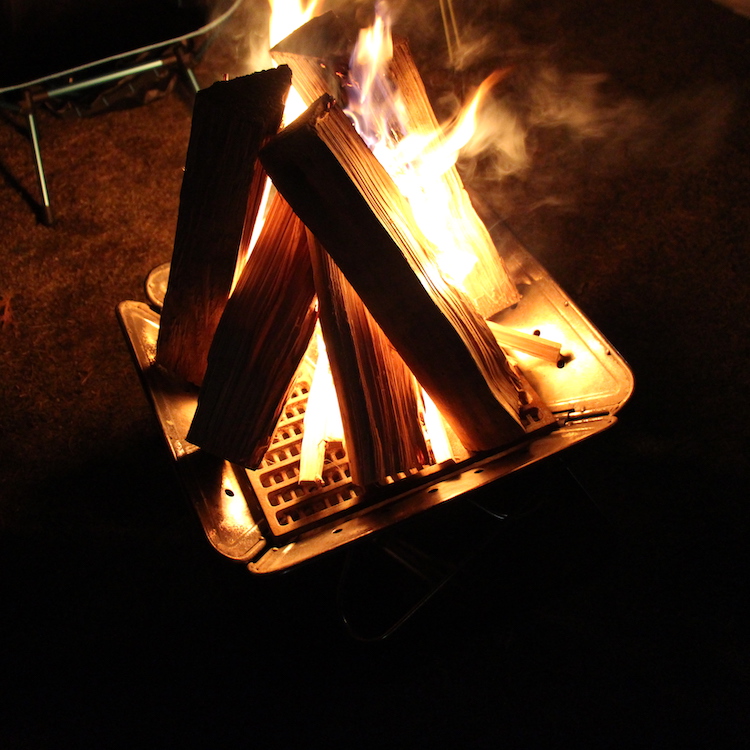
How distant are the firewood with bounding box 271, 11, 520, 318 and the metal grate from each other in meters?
0.48

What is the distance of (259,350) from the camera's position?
116 cm

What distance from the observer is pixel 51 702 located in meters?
1.60

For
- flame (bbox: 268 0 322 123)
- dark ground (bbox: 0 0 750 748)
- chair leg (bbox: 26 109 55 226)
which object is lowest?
dark ground (bbox: 0 0 750 748)

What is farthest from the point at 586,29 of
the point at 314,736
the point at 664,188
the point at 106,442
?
the point at 314,736

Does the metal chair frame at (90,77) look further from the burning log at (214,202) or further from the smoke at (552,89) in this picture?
the burning log at (214,202)

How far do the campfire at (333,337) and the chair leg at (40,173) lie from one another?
4.08 feet

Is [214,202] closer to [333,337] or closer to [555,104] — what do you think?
[333,337]

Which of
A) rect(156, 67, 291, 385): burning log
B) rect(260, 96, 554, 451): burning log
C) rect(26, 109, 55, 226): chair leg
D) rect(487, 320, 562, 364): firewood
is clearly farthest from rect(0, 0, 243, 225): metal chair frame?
rect(487, 320, 562, 364): firewood

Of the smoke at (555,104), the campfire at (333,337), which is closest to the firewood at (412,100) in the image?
the campfire at (333,337)

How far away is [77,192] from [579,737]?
7.89 feet

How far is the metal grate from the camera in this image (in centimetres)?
114

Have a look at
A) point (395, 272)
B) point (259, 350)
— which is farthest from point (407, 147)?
point (259, 350)

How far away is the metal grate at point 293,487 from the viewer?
1.14 m

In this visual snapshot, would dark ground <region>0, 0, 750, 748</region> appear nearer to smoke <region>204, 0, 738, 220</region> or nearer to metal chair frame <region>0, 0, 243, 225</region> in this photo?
smoke <region>204, 0, 738, 220</region>
